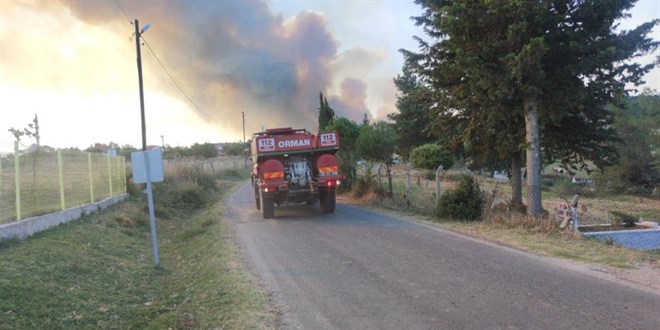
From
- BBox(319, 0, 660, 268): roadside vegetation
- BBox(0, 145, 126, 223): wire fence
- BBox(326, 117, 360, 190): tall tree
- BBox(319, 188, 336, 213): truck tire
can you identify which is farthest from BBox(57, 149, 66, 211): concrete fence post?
BBox(326, 117, 360, 190): tall tree

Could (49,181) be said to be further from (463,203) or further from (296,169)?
(463,203)

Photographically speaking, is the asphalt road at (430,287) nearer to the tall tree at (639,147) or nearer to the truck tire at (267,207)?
the truck tire at (267,207)

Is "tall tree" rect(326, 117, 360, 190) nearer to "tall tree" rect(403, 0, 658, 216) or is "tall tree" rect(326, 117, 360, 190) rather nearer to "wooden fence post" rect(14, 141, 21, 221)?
"tall tree" rect(403, 0, 658, 216)

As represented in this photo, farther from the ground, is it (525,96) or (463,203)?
(525,96)

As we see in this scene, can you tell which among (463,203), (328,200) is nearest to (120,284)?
(328,200)

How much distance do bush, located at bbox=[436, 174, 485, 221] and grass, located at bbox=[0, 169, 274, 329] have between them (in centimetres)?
627

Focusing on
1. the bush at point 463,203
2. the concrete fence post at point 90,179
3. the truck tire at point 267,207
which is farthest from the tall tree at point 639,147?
the concrete fence post at point 90,179

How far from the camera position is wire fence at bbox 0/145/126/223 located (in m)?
10.0

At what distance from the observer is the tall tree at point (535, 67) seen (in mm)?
11352

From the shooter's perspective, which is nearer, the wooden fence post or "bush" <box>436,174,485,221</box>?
the wooden fence post

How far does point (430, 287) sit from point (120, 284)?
5.38 m

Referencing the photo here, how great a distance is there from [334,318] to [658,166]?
41104mm

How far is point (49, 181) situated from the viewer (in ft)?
40.0

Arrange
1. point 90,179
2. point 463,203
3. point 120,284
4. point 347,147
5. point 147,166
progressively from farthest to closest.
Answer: point 347,147 → point 90,179 → point 463,203 → point 147,166 → point 120,284
